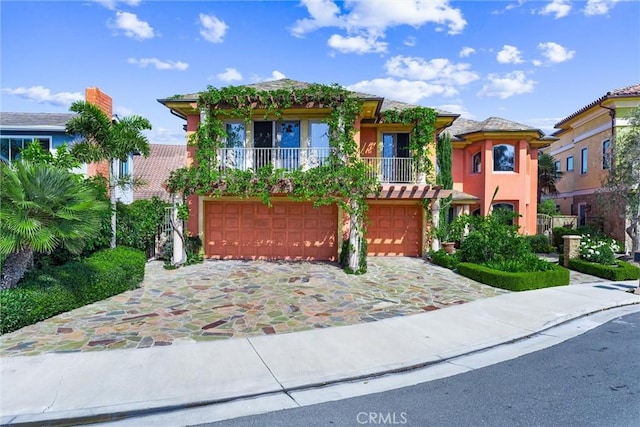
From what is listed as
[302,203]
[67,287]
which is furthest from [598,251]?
[67,287]

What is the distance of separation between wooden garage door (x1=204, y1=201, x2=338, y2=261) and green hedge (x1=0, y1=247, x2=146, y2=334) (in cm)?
468

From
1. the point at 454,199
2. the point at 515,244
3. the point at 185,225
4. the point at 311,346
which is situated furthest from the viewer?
the point at 454,199

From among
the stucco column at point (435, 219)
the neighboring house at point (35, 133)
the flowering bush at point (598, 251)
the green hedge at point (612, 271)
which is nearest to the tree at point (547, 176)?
the flowering bush at point (598, 251)

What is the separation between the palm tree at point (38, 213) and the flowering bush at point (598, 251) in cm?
1573

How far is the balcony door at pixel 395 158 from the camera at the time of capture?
15430 mm

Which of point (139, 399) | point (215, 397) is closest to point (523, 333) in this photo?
point (215, 397)

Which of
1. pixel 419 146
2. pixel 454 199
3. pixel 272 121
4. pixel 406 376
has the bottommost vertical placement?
pixel 406 376

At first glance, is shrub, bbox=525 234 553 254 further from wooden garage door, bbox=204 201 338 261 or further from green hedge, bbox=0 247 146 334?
green hedge, bbox=0 247 146 334

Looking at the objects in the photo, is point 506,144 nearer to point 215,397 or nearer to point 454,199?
point 454,199

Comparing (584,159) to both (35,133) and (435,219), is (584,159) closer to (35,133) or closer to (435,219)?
(435,219)

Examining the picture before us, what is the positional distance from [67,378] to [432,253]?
12.9m

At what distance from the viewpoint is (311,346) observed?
Answer: 6.05 m

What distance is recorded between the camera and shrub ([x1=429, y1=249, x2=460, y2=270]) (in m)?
13.4

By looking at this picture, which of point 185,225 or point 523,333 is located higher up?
point 185,225
